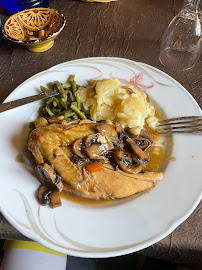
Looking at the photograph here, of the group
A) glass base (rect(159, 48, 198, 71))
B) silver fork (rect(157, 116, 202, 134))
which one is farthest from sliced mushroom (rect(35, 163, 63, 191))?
glass base (rect(159, 48, 198, 71))

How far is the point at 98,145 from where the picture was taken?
75.3 inches

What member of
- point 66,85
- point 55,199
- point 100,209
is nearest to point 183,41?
point 66,85

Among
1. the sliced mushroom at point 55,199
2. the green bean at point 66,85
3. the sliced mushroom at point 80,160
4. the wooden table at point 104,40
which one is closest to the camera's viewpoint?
the sliced mushroom at point 55,199

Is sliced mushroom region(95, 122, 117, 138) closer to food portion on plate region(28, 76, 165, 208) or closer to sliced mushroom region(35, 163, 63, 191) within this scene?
food portion on plate region(28, 76, 165, 208)

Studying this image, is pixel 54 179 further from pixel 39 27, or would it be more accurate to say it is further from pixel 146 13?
pixel 146 13

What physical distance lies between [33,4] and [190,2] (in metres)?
2.01

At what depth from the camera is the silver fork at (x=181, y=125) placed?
2.08 meters

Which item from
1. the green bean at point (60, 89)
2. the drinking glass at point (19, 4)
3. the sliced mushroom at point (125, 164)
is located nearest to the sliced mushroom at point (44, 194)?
the sliced mushroom at point (125, 164)

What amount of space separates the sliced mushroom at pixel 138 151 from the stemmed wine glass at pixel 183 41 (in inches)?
48.9

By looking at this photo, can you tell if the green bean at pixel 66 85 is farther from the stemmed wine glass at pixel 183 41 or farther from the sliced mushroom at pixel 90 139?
the stemmed wine glass at pixel 183 41

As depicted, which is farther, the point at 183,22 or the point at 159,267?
the point at 183,22

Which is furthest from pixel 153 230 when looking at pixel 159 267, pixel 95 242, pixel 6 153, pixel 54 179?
pixel 6 153

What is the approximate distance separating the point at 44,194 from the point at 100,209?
0.40 metres

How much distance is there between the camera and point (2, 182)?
1837 mm
